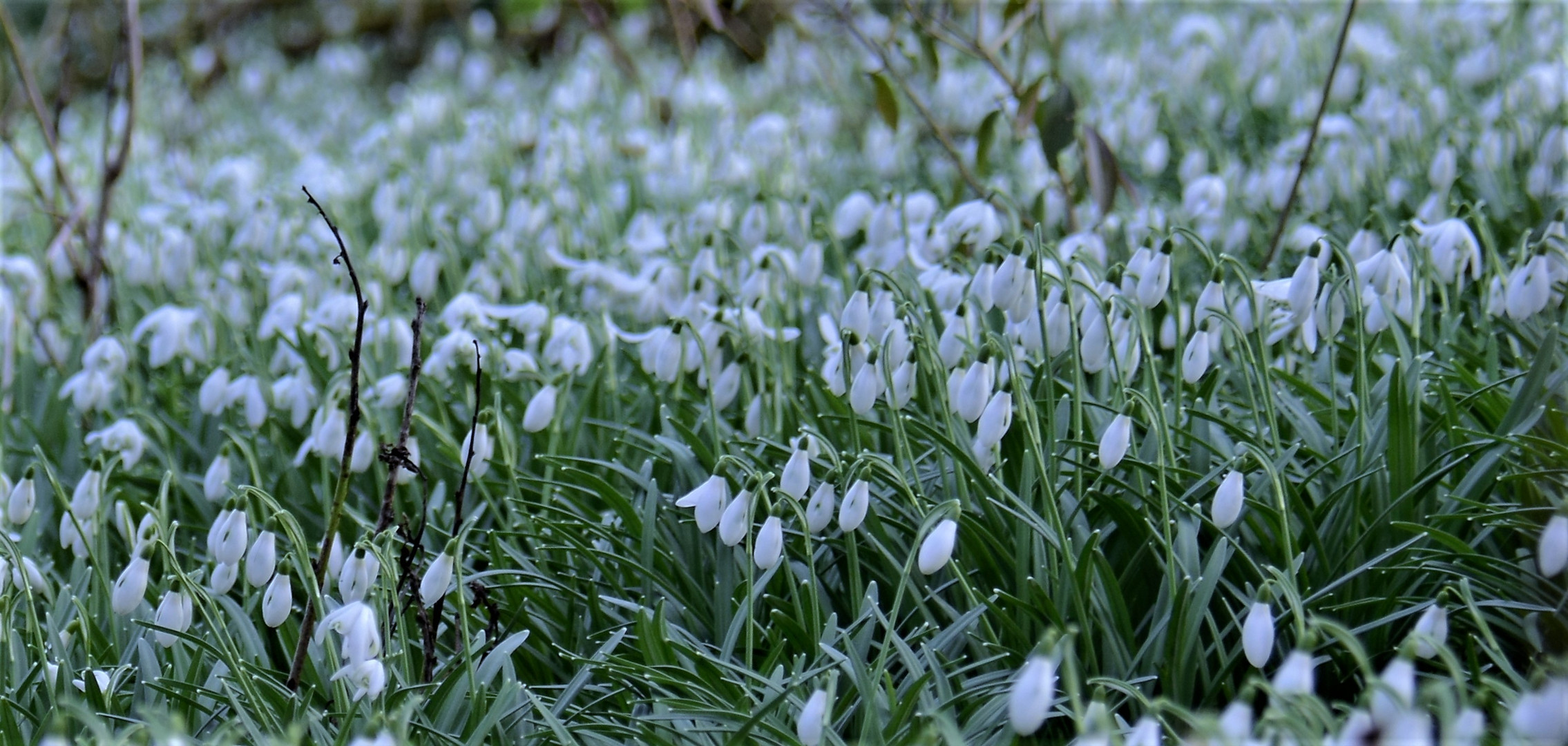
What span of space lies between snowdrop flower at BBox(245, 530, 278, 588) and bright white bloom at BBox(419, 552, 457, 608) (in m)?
0.21

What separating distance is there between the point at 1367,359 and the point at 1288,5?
3.02m

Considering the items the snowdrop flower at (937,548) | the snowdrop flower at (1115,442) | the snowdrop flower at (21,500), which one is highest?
the snowdrop flower at (1115,442)

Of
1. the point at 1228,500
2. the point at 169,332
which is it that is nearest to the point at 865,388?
the point at 1228,500

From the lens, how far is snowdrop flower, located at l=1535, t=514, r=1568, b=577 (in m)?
1.43

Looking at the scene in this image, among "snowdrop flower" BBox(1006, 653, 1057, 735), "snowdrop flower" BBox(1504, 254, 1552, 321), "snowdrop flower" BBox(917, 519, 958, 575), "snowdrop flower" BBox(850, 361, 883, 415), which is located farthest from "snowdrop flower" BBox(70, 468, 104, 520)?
"snowdrop flower" BBox(1504, 254, 1552, 321)

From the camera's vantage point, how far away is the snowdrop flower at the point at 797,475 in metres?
1.79

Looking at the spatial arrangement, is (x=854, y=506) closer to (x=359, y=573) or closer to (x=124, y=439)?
(x=359, y=573)

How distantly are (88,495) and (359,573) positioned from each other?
0.69 meters

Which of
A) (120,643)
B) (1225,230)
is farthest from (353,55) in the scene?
(120,643)

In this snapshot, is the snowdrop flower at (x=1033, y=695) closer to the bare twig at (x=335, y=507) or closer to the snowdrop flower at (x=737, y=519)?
the snowdrop flower at (x=737, y=519)

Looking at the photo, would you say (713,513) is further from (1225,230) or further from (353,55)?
(353,55)

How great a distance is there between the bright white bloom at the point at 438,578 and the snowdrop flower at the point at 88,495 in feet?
2.35

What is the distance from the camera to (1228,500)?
170cm

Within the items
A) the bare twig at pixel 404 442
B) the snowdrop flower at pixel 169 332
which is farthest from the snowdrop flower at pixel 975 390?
the snowdrop flower at pixel 169 332
